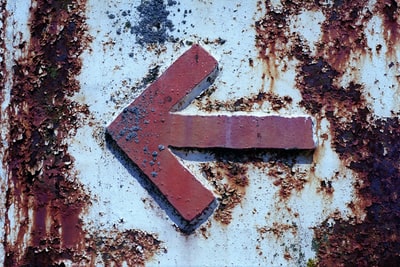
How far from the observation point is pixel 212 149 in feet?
4.24

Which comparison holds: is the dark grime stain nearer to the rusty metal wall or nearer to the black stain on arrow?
the rusty metal wall

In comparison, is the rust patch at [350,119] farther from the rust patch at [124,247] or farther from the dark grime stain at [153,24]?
the rust patch at [124,247]

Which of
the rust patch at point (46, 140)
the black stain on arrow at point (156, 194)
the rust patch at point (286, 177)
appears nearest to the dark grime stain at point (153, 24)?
the rust patch at point (46, 140)

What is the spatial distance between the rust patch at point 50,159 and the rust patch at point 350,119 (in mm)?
414

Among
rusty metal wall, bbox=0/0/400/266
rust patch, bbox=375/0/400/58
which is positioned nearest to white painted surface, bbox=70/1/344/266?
rusty metal wall, bbox=0/0/400/266

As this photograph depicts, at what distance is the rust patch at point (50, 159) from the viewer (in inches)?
51.6

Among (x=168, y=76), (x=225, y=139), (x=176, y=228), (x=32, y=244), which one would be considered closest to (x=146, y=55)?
(x=168, y=76)

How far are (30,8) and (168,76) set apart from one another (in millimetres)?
356

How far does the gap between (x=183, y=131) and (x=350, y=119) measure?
366 mm

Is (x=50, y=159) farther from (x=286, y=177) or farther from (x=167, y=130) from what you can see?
(x=286, y=177)

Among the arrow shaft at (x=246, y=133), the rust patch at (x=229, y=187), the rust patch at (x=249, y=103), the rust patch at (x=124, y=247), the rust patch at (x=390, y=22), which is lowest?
the rust patch at (x=124, y=247)

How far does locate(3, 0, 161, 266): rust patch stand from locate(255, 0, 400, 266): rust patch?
414mm

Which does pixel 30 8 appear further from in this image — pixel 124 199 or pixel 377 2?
pixel 377 2

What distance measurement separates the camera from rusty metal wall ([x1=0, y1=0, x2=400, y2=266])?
1.28 meters
